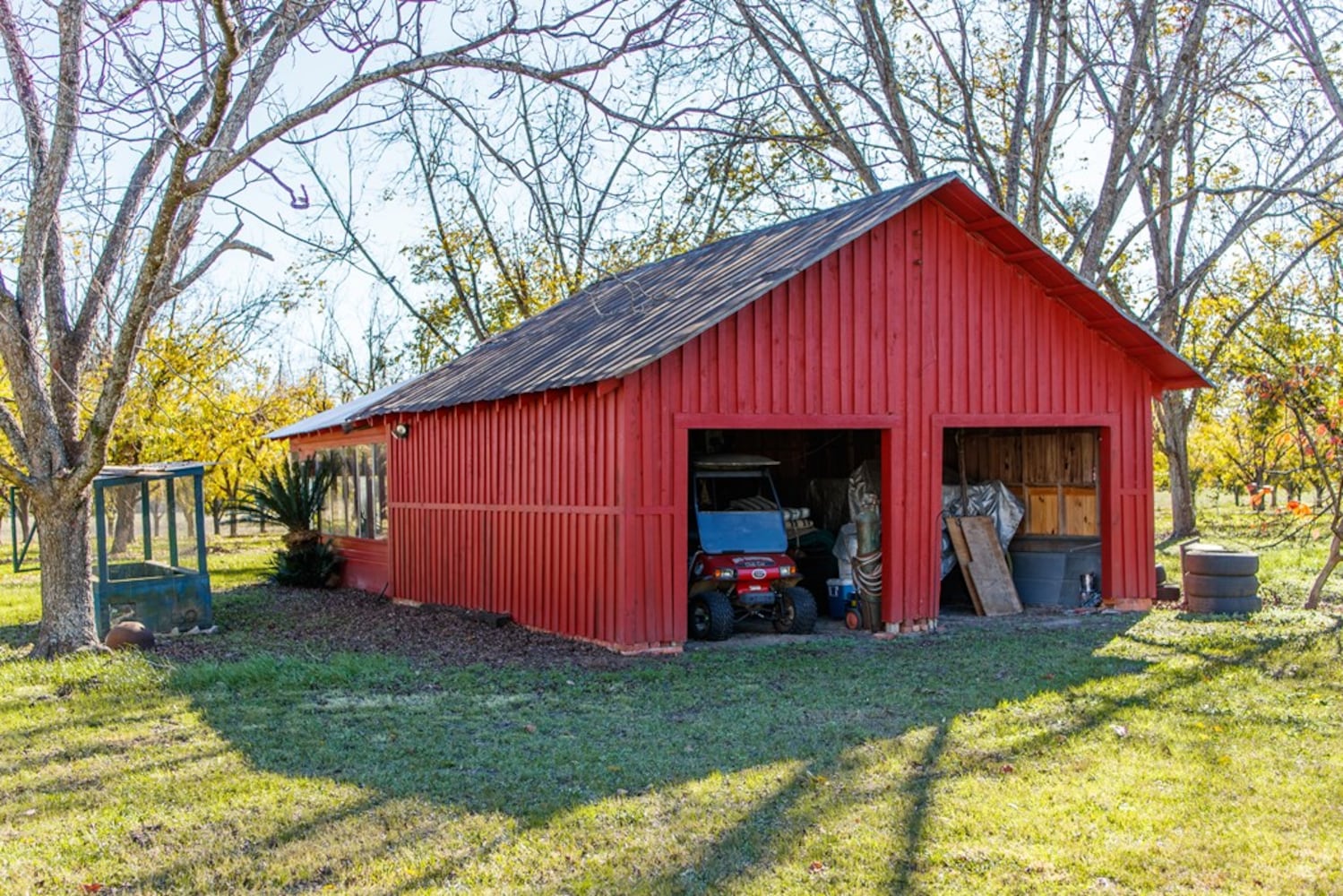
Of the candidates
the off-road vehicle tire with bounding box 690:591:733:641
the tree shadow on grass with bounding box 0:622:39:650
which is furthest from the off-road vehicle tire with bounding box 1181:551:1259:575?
the tree shadow on grass with bounding box 0:622:39:650

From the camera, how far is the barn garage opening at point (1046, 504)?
635 inches

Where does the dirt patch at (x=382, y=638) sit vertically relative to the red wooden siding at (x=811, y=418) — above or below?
below

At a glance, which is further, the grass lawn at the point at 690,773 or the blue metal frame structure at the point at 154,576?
the blue metal frame structure at the point at 154,576

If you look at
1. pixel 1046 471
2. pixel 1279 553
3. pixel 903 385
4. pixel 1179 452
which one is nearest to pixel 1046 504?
pixel 1046 471

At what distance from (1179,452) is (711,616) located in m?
18.4

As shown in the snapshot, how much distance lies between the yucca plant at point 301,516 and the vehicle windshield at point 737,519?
28.3 ft

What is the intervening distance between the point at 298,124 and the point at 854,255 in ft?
19.7

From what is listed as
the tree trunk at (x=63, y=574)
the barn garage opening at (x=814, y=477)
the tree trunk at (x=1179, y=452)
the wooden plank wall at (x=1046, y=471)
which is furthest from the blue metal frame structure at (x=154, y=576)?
A: the tree trunk at (x=1179, y=452)

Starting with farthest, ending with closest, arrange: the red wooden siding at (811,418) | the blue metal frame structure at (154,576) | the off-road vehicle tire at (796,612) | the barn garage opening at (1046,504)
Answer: the barn garage opening at (1046,504) < the blue metal frame structure at (154,576) < the off-road vehicle tire at (796,612) < the red wooden siding at (811,418)

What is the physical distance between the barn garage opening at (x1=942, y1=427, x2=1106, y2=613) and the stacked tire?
1143 mm

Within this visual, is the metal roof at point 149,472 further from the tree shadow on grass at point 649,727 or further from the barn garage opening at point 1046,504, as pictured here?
the barn garage opening at point 1046,504

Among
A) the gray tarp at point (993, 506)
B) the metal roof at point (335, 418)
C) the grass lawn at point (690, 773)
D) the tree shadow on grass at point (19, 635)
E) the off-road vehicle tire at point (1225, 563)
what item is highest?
the metal roof at point (335, 418)

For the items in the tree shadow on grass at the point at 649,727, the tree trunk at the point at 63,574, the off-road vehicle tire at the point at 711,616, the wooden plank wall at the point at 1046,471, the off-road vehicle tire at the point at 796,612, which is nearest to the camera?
the tree shadow on grass at the point at 649,727

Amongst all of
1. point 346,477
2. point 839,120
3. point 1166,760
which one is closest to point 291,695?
point 1166,760
